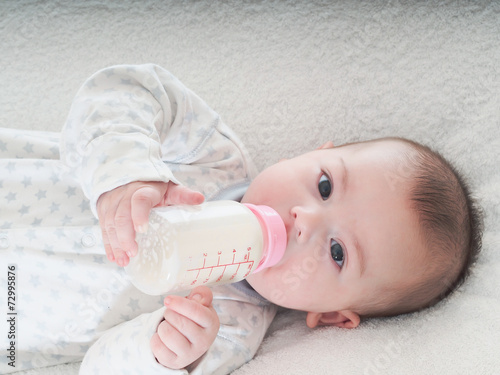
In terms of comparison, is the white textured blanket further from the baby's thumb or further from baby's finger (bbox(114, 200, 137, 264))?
baby's finger (bbox(114, 200, 137, 264))

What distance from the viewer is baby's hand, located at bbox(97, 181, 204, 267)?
88cm

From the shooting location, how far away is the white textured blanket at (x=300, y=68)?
146 cm

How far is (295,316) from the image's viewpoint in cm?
141

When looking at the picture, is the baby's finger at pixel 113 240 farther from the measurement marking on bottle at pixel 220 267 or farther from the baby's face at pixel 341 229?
the baby's face at pixel 341 229

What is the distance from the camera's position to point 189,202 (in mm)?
940

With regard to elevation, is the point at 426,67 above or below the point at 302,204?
above

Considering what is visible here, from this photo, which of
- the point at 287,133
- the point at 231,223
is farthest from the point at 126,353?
the point at 287,133

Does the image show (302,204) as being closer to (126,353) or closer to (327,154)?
(327,154)

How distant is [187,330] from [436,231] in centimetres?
54

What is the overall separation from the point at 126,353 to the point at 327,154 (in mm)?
597

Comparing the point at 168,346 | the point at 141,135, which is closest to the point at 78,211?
the point at 141,135

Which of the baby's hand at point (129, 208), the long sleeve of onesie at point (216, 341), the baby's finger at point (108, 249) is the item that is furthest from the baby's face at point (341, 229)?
the baby's finger at point (108, 249)

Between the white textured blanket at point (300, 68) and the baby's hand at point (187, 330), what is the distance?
0.84 feet

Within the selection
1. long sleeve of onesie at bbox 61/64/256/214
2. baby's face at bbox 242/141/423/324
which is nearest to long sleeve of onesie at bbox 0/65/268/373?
long sleeve of onesie at bbox 61/64/256/214
